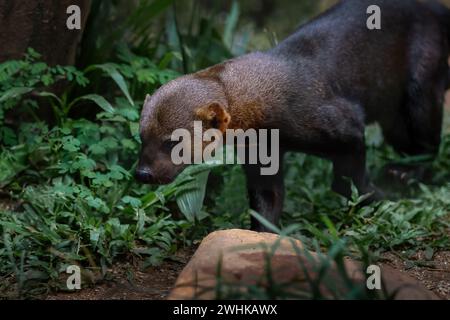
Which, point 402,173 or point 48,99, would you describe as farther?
point 402,173

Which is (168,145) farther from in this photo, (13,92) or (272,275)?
(272,275)

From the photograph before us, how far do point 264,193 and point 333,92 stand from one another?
0.95 m

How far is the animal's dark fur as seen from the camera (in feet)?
17.5

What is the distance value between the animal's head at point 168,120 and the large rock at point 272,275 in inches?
43.3

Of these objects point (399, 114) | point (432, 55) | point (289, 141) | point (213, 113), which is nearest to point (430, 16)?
point (432, 55)

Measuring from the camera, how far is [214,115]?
5.31 m

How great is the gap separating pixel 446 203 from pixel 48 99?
11.3 feet

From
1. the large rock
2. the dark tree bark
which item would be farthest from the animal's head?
the dark tree bark

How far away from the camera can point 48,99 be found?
21.0ft

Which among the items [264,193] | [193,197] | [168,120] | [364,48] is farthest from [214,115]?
[364,48]

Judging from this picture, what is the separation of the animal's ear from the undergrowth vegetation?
717 mm

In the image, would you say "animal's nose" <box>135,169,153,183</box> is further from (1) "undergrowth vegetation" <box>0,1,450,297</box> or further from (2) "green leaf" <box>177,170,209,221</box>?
(2) "green leaf" <box>177,170,209,221</box>

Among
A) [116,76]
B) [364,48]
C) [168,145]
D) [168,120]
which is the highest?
[364,48]
